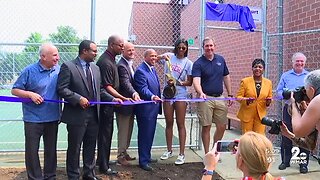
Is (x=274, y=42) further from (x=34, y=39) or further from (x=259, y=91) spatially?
(x=34, y=39)

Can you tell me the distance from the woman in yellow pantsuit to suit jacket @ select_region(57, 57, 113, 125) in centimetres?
251

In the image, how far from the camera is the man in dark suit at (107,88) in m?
5.26

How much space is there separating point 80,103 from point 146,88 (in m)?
1.34

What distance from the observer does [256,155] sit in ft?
7.02

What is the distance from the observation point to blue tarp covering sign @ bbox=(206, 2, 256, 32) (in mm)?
7004

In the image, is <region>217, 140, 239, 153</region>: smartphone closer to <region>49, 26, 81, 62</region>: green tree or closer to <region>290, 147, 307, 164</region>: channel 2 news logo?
<region>290, 147, 307, 164</region>: channel 2 news logo

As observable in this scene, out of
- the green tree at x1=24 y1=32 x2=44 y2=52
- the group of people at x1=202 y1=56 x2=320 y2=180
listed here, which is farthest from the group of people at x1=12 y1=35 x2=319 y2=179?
the green tree at x1=24 y1=32 x2=44 y2=52

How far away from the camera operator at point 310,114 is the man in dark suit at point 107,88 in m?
2.75

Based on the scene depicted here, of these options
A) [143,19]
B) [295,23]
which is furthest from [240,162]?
[143,19]

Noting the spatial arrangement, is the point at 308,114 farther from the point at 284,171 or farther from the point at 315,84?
the point at 284,171

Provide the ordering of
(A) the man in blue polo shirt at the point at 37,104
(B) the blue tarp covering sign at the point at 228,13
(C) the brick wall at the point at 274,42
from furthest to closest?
(B) the blue tarp covering sign at the point at 228,13 < (C) the brick wall at the point at 274,42 < (A) the man in blue polo shirt at the point at 37,104

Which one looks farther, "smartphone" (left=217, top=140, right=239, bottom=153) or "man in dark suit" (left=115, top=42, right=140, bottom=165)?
"man in dark suit" (left=115, top=42, right=140, bottom=165)

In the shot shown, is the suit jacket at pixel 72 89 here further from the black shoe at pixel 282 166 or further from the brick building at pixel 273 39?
the black shoe at pixel 282 166

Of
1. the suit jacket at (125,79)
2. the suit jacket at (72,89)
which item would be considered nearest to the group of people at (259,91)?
the suit jacket at (125,79)
